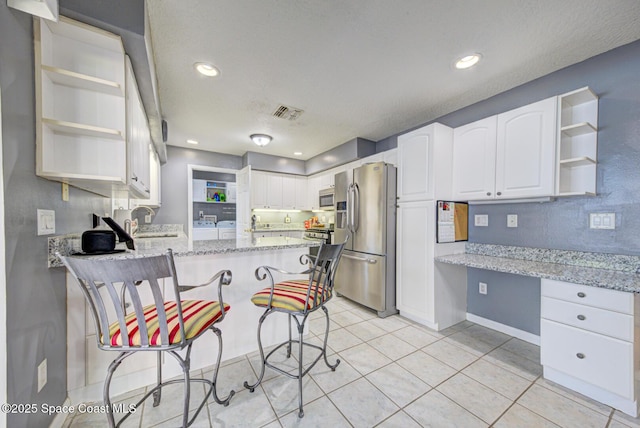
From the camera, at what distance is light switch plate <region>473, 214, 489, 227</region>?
8.64 ft

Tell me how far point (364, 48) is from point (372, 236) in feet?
6.47

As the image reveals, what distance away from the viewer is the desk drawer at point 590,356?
4.70 feet

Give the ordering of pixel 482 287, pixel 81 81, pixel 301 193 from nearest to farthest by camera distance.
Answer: pixel 81 81
pixel 482 287
pixel 301 193

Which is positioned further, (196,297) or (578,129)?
(578,129)

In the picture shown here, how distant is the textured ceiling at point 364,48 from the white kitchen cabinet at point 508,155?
40cm

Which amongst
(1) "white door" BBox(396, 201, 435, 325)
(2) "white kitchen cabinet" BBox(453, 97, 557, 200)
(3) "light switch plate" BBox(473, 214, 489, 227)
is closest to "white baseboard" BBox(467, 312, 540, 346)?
(1) "white door" BBox(396, 201, 435, 325)

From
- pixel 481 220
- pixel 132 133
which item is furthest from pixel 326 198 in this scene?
pixel 132 133

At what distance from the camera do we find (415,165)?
271cm

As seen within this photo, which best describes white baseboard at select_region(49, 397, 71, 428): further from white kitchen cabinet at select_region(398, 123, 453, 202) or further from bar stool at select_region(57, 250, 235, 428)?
white kitchen cabinet at select_region(398, 123, 453, 202)

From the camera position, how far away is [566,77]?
2.08 m

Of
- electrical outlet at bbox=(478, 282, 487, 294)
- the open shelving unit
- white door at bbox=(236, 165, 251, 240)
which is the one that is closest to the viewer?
the open shelving unit

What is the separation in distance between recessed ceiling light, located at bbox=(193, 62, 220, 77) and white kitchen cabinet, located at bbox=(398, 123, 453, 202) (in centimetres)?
212

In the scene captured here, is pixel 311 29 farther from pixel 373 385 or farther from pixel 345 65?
pixel 373 385

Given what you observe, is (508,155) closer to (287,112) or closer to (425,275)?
(425,275)
